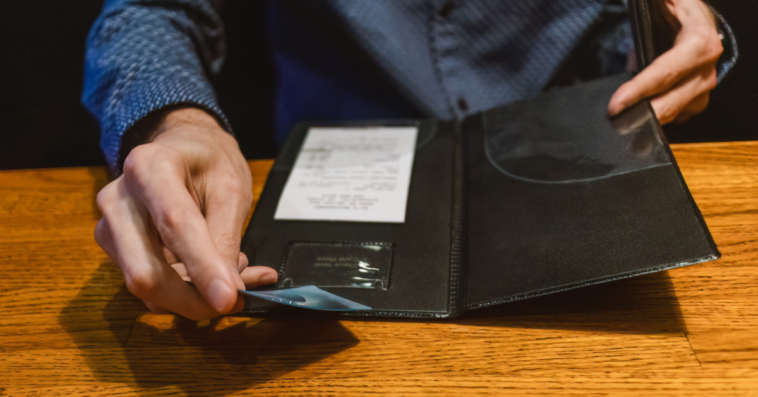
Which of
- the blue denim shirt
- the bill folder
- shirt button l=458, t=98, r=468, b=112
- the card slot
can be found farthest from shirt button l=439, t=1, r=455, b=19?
the card slot

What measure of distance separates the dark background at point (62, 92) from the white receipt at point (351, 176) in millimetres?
97

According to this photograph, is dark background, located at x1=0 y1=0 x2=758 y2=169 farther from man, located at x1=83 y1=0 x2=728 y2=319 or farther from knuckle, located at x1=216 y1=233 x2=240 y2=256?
knuckle, located at x1=216 y1=233 x2=240 y2=256

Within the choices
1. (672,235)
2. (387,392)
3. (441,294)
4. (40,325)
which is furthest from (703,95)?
(40,325)

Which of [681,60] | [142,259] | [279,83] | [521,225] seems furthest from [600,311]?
[279,83]

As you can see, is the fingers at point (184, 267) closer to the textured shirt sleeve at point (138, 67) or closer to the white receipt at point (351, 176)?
the white receipt at point (351, 176)

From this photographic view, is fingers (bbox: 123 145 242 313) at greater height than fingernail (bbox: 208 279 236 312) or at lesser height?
greater

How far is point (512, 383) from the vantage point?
357 millimetres

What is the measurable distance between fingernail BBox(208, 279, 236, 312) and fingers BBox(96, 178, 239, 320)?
0.12ft

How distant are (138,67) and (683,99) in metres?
0.73

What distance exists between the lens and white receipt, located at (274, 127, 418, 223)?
1.76 feet

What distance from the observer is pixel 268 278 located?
0.43 metres

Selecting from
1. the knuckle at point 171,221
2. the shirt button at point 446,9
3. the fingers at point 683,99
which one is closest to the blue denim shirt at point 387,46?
the shirt button at point 446,9

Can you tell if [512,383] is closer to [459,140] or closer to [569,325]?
[569,325]

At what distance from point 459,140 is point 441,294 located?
0.31 m
